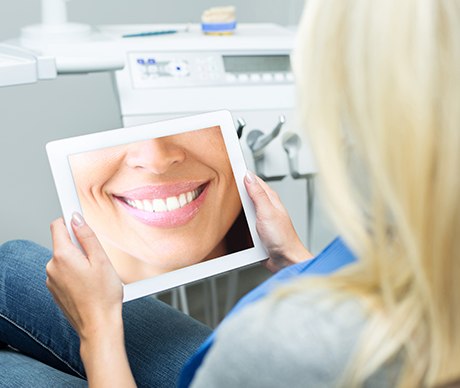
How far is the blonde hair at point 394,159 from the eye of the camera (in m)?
0.47

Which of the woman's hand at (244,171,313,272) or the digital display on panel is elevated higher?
the digital display on panel

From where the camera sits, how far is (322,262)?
66 centimetres

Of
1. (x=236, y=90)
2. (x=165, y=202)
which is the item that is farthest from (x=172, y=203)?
(x=236, y=90)

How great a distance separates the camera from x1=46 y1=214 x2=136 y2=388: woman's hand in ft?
2.55

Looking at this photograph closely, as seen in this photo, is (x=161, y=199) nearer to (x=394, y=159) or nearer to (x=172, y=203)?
(x=172, y=203)

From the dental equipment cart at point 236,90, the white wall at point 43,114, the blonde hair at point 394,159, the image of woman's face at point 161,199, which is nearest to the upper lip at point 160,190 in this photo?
the image of woman's face at point 161,199

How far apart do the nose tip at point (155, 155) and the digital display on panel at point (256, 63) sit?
0.41 meters

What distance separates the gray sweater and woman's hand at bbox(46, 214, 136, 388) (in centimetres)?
27

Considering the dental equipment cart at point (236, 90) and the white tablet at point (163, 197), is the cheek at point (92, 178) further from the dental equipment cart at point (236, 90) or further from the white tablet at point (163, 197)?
the dental equipment cart at point (236, 90)

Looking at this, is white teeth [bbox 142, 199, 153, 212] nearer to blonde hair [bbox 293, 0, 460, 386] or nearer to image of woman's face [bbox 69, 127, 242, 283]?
image of woman's face [bbox 69, 127, 242, 283]

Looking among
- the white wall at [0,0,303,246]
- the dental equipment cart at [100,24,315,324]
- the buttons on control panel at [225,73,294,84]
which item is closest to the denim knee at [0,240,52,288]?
the dental equipment cart at [100,24,315,324]

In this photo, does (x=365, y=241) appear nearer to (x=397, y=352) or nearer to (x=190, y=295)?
(x=397, y=352)

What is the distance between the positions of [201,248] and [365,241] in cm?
47

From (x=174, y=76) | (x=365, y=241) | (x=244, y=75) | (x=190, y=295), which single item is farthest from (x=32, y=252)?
(x=190, y=295)
